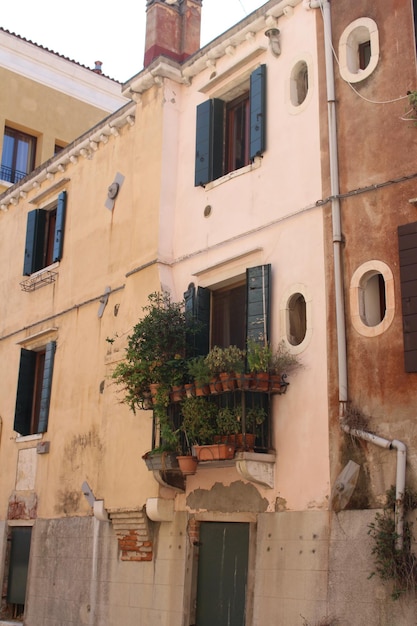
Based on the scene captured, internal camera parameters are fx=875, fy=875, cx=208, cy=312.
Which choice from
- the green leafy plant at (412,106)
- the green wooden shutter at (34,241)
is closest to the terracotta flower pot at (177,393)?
the green leafy plant at (412,106)

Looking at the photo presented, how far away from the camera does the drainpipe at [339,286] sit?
858 cm

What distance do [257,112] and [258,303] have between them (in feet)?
9.00

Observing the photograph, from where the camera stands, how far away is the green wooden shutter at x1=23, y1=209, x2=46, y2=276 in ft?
54.5

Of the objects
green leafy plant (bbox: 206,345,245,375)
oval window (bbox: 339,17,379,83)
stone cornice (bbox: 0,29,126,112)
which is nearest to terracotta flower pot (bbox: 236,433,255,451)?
green leafy plant (bbox: 206,345,245,375)

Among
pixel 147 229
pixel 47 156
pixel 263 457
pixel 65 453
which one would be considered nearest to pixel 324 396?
pixel 263 457

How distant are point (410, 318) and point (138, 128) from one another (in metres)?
6.59

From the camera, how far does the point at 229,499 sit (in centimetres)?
1070

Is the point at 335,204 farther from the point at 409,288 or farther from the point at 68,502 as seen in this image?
the point at 68,502

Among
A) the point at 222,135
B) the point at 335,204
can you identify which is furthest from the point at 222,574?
the point at 222,135

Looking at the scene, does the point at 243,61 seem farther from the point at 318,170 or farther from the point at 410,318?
the point at 410,318

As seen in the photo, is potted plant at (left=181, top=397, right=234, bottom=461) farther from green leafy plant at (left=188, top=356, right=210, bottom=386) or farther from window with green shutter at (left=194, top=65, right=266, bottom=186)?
Result: window with green shutter at (left=194, top=65, right=266, bottom=186)

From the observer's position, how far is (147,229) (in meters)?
13.0

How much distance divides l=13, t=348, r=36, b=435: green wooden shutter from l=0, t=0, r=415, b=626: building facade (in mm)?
31

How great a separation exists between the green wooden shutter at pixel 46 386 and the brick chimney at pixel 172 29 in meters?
5.09
